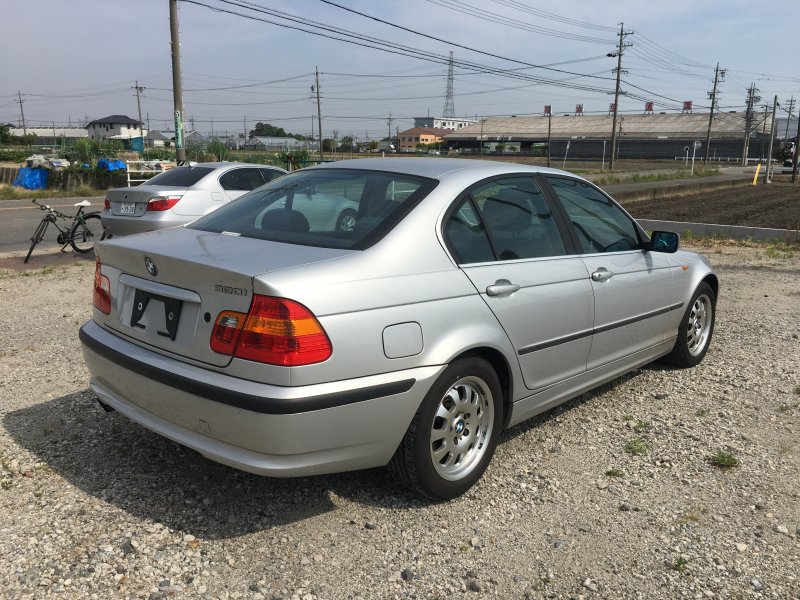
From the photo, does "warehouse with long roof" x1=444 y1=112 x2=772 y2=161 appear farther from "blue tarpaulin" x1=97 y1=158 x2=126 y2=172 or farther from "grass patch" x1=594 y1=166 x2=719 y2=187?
"blue tarpaulin" x1=97 y1=158 x2=126 y2=172

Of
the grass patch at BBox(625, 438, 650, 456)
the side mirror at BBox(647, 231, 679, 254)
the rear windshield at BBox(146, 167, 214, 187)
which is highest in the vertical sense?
the rear windshield at BBox(146, 167, 214, 187)

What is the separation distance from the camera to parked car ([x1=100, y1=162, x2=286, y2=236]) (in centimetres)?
952

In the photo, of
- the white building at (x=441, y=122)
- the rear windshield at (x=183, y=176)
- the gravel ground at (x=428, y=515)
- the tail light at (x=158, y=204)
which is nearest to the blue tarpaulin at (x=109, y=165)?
the rear windshield at (x=183, y=176)

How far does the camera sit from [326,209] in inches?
141

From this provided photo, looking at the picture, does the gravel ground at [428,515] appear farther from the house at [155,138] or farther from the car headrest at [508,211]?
the house at [155,138]

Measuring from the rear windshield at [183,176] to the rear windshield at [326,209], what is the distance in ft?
21.1

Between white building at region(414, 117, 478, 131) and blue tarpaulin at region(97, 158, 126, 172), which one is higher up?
white building at region(414, 117, 478, 131)

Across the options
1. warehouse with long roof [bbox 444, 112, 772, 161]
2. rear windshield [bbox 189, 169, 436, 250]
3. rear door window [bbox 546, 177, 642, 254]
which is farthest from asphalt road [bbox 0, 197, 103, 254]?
warehouse with long roof [bbox 444, 112, 772, 161]

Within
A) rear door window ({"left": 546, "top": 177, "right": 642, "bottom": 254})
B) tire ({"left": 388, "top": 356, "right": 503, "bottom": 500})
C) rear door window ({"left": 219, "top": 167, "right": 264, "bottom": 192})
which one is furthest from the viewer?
rear door window ({"left": 219, "top": 167, "right": 264, "bottom": 192})

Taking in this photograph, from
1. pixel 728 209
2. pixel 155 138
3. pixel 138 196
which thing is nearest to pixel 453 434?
pixel 138 196

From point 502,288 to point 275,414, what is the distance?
1347 mm

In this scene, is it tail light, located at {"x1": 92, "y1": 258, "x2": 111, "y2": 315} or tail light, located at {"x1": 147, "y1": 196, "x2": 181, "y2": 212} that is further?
tail light, located at {"x1": 147, "y1": 196, "x2": 181, "y2": 212}

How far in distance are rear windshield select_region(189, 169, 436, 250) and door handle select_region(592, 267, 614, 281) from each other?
1211 millimetres

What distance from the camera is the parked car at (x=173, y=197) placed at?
952 cm
